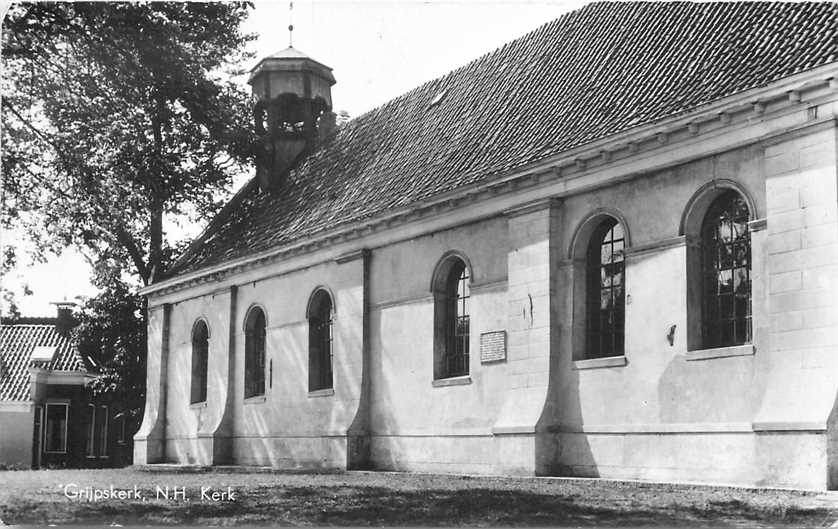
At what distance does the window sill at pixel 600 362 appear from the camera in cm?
1770

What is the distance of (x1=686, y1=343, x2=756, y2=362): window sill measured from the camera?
15578 millimetres

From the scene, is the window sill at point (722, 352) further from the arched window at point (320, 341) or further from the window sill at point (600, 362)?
the arched window at point (320, 341)

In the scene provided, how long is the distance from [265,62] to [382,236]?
543 inches

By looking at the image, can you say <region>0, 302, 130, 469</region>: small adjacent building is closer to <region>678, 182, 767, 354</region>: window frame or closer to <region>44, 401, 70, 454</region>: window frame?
<region>44, 401, 70, 454</region>: window frame

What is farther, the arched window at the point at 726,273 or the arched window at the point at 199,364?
the arched window at the point at 199,364

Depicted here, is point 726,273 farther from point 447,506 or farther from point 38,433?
point 38,433

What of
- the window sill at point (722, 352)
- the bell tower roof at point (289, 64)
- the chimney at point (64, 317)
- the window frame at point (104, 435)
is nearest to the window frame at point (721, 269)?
the window sill at point (722, 352)

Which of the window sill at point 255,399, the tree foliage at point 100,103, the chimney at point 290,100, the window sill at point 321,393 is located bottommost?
the window sill at point 255,399

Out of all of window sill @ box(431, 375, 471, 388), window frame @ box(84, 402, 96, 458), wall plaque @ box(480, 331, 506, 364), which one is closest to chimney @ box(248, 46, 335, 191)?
window sill @ box(431, 375, 471, 388)

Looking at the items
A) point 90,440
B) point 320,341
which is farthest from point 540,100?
point 90,440

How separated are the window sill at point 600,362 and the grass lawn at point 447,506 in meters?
A: 2.10

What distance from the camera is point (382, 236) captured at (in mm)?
23438

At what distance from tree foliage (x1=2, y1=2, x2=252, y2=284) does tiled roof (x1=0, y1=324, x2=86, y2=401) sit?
80.7 ft

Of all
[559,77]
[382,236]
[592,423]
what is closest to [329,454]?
[382,236]
